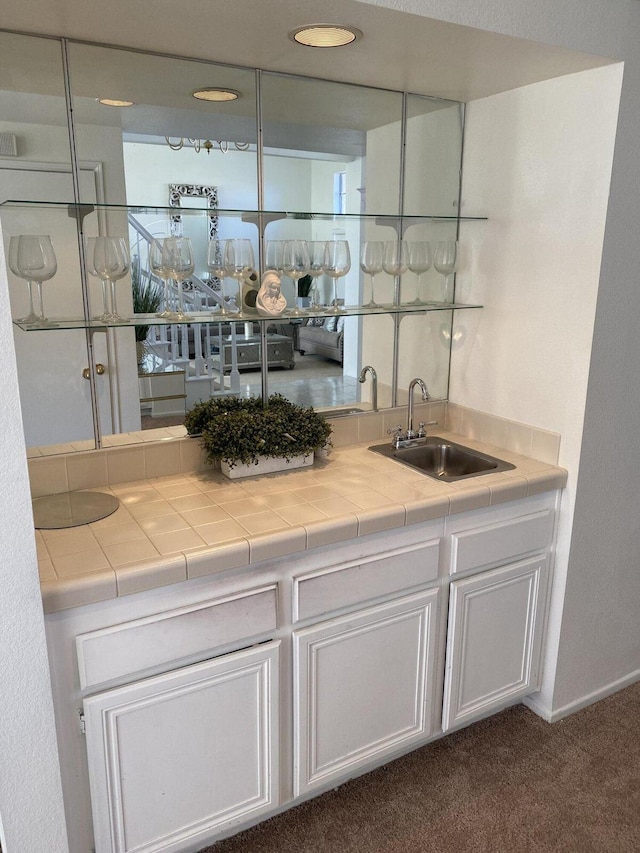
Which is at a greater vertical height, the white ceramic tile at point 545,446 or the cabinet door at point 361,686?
the white ceramic tile at point 545,446

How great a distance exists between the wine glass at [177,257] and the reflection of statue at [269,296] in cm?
25

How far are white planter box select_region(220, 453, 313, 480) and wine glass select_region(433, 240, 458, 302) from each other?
35.6 inches

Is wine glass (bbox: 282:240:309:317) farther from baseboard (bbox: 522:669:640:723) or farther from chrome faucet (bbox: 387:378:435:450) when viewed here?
baseboard (bbox: 522:669:640:723)

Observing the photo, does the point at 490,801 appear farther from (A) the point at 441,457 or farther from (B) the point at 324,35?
(B) the point at 324,35

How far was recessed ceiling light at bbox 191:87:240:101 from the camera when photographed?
205 centimetres

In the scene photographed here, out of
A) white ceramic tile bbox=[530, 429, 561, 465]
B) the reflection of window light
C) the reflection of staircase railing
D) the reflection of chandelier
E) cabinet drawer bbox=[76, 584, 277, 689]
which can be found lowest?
cabinet drawer bbox=[76, 584, 277, 689]

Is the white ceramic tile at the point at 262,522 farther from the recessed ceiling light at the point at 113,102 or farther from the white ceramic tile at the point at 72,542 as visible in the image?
the recessed ceiling light at the point at 113,102

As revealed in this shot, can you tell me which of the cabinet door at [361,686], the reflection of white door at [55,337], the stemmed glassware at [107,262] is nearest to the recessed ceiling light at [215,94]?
the reflection of white door at [55,337]

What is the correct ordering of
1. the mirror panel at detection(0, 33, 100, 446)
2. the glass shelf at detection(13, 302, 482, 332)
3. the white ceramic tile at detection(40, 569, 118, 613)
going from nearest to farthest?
1. the white ceramic tile at detection(40, 569, 118, 613)
2. the mirror panel at detection(0, 33, 100, 446)
3. the glass shelf at detection(13, 302, 482, 332)

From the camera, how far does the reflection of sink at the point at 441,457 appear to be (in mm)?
2428

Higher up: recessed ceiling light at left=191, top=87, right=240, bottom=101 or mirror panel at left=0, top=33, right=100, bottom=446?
recessed ceiling light at left=191, top=87, right=240, bottom=101

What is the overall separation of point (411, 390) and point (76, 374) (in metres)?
1.18

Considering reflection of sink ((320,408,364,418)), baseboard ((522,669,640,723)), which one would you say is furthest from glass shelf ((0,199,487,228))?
baseboard ((522,669,640,723))

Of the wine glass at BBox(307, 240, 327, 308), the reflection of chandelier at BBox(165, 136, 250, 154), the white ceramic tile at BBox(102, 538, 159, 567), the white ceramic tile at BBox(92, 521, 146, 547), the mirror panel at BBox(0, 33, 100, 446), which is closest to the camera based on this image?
the white ceramic tile at BBox(102, 538, 159, 567)
